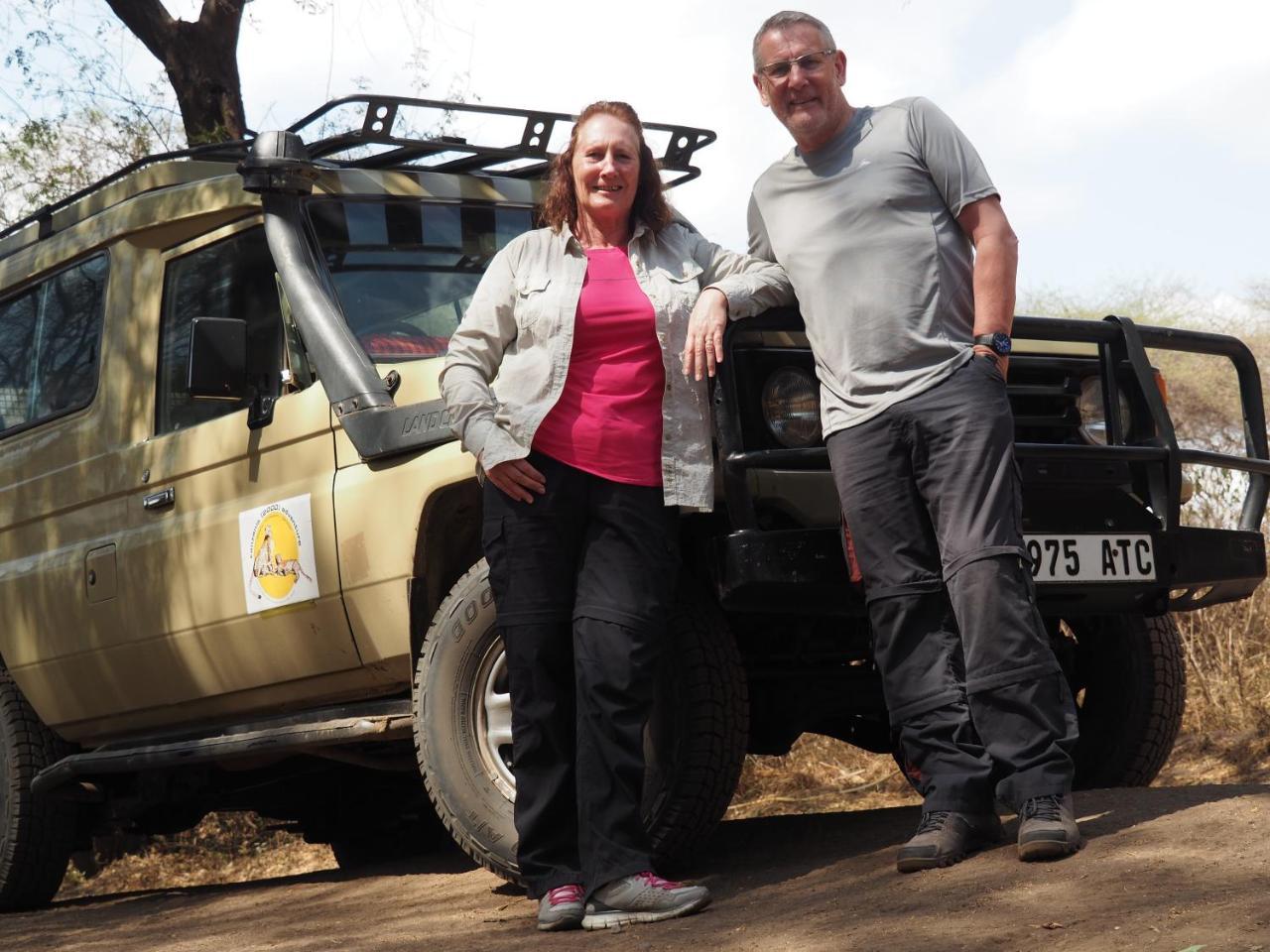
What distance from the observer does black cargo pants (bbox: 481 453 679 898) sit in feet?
12.1

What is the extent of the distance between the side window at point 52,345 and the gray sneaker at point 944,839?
10.3 ft

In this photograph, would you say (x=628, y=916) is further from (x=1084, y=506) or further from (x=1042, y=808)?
(x=1084, y=506)

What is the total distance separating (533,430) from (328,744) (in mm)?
1306

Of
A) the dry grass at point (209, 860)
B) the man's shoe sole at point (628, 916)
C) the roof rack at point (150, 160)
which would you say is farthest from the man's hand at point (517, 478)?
the dry grass at point (209, 860)

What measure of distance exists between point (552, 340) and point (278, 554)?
1.31 m

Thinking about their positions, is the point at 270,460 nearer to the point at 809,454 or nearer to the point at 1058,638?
the point at 809,454

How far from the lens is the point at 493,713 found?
4105 millimetres

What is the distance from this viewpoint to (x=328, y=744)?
15.0ft

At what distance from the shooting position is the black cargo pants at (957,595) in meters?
3.55

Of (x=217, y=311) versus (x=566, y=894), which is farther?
(x=217, y=311)

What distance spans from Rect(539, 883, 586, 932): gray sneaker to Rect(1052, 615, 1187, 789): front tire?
1.84m

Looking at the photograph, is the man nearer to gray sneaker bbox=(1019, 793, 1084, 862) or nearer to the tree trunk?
gray sneaker bbox=(1019, 793, 1084, 862)

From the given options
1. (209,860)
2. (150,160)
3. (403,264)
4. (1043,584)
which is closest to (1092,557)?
(1043,584)

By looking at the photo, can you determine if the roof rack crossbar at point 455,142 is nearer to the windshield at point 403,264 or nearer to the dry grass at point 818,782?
the windshield at point 403,264
